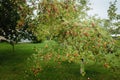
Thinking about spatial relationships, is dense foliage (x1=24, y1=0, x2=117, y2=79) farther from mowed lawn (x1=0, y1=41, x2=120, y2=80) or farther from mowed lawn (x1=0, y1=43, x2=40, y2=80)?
mowed lawn (x1=0, y1=43, x2=40, y2=80)

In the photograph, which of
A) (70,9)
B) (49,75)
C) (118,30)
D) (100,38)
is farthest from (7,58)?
(100,38)

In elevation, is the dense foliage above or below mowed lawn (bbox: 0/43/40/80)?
above

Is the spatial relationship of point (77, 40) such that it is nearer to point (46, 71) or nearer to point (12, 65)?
point (46, 71)

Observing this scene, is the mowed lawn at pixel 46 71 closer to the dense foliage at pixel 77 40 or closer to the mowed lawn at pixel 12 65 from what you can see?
the mowed lawn at pixel 12 65

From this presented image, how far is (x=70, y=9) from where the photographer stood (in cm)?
2266

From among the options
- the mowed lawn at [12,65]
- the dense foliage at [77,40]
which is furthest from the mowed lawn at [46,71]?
the dense foliage at [77,40]

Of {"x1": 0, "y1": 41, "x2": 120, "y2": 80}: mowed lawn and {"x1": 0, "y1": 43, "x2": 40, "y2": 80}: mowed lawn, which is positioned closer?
{"x1": 0, "y1": 41, "x2": 120, "y2": 80}: mowed lawn

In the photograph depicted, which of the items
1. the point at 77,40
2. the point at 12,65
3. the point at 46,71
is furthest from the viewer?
the point at 12,65

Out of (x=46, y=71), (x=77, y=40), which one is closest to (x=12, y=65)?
(x=46, y=71)

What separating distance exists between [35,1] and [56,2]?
4342 mm

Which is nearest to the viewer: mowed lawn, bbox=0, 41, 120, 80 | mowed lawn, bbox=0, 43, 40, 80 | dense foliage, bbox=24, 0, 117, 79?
dense foliage, bbox=24, 0, 117, 79

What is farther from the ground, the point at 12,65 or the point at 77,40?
the point at 77,40

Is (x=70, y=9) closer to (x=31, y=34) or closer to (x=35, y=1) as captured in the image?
(x=35, y=1)

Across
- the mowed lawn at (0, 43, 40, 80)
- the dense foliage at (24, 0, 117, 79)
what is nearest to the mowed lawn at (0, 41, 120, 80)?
the mowed lawn at (0, 43, 40, 80)
